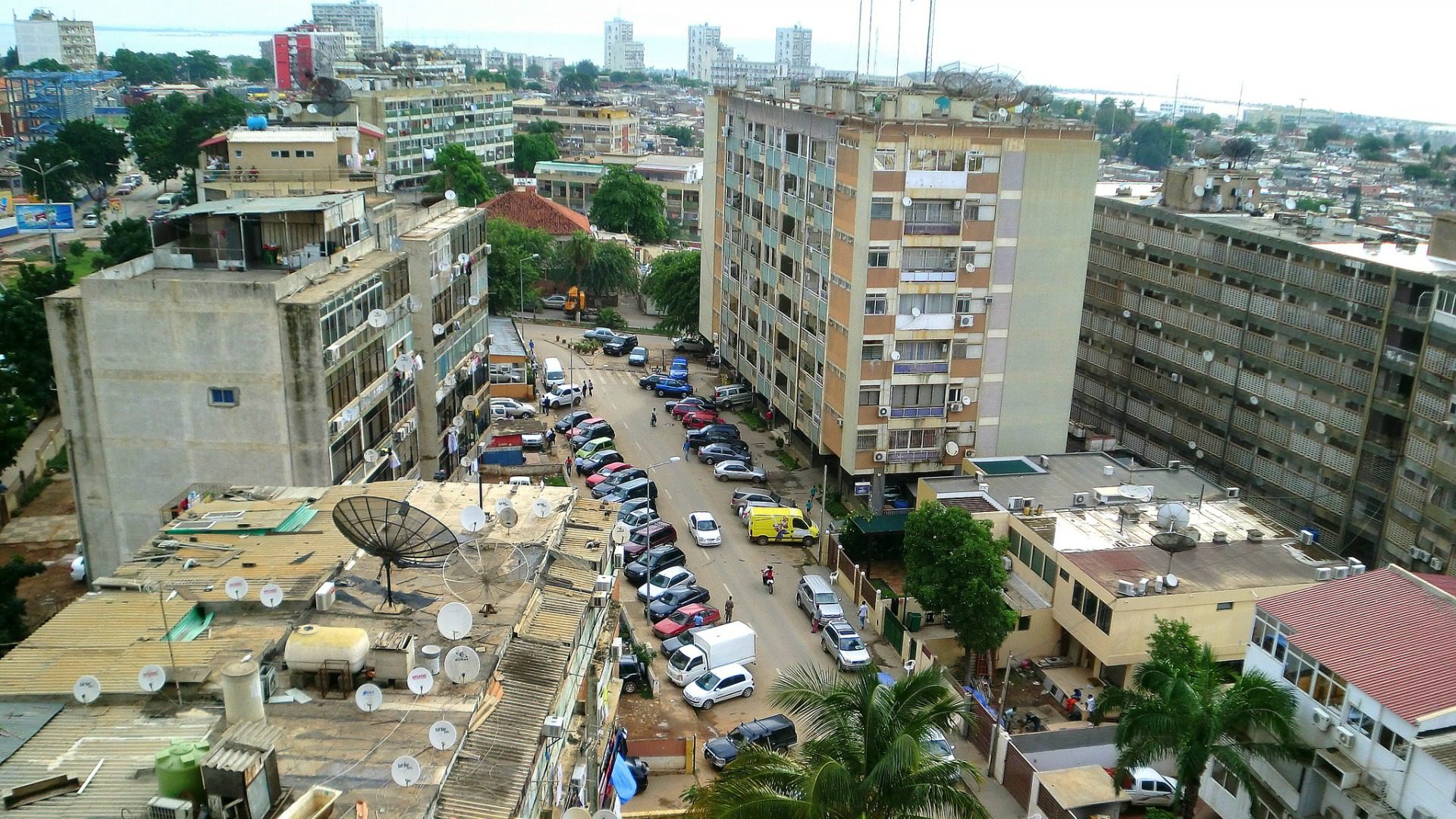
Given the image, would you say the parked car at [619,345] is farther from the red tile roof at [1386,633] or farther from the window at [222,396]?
the red tile roof at [1386,633]

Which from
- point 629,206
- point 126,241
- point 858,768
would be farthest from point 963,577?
point 629,206

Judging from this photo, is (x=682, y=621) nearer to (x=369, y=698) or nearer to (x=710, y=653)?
(x=710, y=653)

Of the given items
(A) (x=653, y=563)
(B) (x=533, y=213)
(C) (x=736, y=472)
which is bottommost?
(A) (x=653, y=563)

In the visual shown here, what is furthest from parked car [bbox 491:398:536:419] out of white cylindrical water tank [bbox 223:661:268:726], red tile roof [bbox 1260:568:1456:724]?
white cylindrical water tank [bbox 223:661:268:726]

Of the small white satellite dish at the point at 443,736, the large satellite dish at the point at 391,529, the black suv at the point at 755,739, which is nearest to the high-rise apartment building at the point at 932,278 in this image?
the black suv at the point at 755,739

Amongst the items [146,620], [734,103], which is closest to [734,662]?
[146,620]

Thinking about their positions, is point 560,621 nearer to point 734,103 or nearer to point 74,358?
point 74,358
